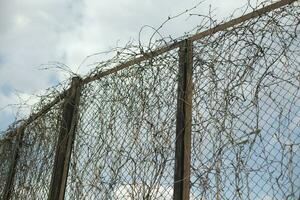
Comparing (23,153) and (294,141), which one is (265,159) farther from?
(23,153)

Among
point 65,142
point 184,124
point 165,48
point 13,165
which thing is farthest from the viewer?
point 13,165

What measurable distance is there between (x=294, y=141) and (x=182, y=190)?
Result: 744 millimetres

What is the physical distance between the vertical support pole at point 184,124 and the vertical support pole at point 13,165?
2.60m

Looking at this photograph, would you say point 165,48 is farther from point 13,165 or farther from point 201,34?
point 13,165

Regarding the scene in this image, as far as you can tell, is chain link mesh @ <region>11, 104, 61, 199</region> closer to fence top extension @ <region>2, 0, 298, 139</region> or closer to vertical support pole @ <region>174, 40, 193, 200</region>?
fence top extension @ <region>2, 0, 298, 139</region>

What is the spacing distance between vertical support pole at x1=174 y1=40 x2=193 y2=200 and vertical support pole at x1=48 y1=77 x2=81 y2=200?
130cm

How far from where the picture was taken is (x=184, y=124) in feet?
9.92

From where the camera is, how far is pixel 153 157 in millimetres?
3188

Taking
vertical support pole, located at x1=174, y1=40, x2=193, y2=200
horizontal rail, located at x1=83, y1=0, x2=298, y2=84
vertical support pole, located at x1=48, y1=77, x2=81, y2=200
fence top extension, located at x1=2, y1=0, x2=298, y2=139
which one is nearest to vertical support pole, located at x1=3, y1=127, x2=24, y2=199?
fence top extension, located at x1=2, y1=0, x2=298, y2=139

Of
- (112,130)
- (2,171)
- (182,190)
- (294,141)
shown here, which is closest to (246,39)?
(294,141)

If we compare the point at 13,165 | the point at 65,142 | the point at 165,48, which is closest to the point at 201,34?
the point at 165,48

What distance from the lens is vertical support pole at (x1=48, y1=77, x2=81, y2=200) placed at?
156 inches

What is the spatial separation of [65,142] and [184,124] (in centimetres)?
144

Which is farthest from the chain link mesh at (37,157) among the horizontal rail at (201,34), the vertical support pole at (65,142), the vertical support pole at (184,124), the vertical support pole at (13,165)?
the vertical support pole at (184,124)
